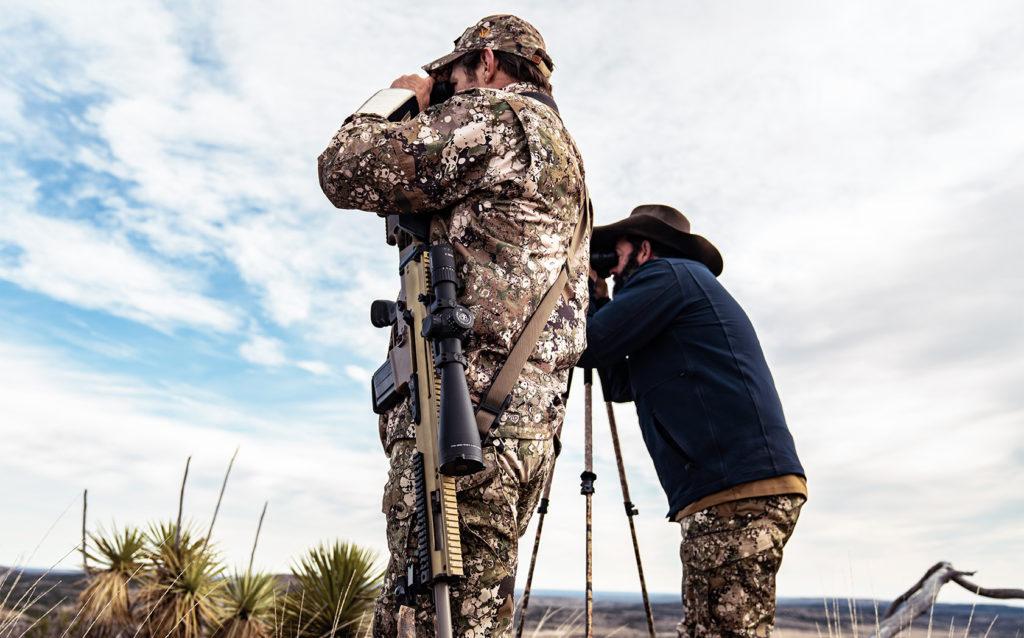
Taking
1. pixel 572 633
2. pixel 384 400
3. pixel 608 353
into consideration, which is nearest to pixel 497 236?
pixel 384 400

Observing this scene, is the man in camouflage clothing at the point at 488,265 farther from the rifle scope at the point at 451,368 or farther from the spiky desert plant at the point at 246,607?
the spiky desert plant at the point at 246,607

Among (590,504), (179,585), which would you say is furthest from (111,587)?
(590,504)

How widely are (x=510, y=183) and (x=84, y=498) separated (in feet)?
24.8

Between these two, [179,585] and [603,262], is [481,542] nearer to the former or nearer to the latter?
[603,262]

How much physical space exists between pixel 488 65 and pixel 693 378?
1.97m

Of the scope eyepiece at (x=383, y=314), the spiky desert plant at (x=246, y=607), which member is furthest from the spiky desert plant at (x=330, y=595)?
the scope eyepiece at (x=383, y=314)

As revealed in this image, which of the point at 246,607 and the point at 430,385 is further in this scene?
the point at 246,607

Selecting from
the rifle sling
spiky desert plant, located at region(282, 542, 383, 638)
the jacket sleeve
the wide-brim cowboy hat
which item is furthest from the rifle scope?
spiky desert plant, located at region(282, 542, 383, 638)

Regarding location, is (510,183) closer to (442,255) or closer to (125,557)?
(442,255)

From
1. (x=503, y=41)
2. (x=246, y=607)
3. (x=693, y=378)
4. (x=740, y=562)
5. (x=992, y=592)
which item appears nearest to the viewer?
(x=503, y=41)

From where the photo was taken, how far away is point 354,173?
8.67ft

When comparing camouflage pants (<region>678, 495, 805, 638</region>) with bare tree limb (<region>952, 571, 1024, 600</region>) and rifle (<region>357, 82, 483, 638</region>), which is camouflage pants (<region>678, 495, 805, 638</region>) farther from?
bare tree limb (<region>952, 571, 1024, 600</region>)

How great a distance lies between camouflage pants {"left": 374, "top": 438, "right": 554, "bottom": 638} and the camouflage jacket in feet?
0.32

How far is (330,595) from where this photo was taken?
891cm
